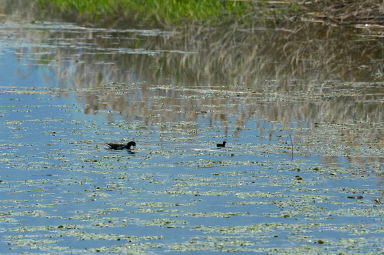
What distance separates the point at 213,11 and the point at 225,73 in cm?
670

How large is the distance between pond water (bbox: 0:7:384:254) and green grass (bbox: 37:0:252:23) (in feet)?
13.0

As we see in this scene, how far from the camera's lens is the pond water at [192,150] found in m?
4.84

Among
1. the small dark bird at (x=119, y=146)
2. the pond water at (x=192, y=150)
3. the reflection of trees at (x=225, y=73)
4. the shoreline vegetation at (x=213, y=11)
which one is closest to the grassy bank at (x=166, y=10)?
the shoreline vegetation at (x=213, y=11)

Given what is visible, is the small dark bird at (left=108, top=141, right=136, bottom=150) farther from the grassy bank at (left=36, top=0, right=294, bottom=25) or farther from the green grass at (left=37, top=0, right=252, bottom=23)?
the green grass at (left=37, top=0, right=252, bottom=23)

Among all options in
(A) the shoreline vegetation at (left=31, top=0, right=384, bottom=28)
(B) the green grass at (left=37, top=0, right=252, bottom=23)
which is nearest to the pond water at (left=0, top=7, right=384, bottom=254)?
(A) the shoreline vegetation at (left=31, top=0, right=384, bottom=28)

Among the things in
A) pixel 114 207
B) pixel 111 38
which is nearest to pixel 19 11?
pixel 111 38

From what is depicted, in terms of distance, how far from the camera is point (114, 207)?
5.30m

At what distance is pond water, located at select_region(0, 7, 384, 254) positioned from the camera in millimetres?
4844

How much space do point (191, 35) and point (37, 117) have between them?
684 centimetres

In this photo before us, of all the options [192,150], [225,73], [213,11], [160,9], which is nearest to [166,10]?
[160,9]

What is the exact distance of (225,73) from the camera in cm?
1109

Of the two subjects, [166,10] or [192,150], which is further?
[166,10]

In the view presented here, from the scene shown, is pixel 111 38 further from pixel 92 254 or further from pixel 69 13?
pixel 92 254

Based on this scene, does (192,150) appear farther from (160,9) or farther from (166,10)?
(160,9)
